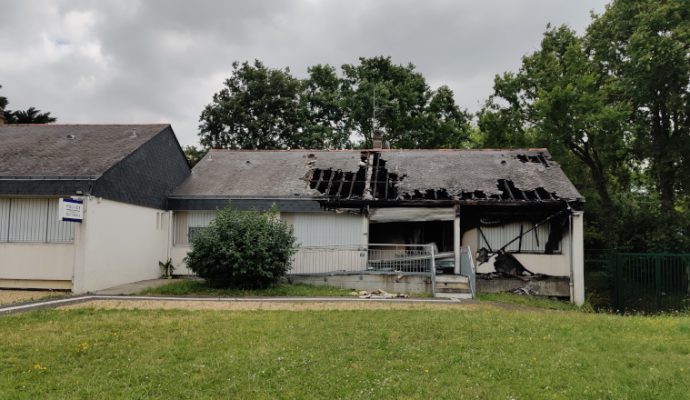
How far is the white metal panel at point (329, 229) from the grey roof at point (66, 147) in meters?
6.34

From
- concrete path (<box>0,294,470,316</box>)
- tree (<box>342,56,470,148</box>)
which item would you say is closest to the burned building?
concrete path (<box>0,294,470,316</box>)

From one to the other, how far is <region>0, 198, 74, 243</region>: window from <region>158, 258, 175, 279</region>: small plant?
4026 millimetres

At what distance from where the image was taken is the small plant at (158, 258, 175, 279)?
1694cm

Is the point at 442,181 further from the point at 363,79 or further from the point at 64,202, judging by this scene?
the point at 363,79

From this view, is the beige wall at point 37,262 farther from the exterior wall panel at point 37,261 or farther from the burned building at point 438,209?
the burned building at point 438,209

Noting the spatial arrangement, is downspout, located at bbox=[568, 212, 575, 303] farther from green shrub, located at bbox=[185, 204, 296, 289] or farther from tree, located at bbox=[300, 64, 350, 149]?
tree, located at bbox=[300, 64, 350, 149]

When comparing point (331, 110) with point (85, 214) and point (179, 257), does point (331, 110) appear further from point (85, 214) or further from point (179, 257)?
point (85, 214)

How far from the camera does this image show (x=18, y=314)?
9.24 m

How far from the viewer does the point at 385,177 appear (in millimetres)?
18328

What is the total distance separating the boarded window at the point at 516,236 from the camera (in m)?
16.5

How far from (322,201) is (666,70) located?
1706 cm

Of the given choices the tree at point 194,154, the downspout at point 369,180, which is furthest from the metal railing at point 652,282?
the tree at point 194,154

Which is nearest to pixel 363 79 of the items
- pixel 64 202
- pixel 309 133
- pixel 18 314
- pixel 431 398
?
pixel 309 133

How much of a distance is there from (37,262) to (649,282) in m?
19.1
